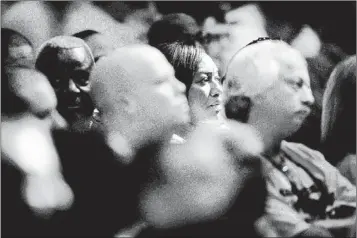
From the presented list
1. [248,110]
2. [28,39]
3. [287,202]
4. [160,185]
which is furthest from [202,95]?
[28,39]

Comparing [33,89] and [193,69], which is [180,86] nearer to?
[193,69]

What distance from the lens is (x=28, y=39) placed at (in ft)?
5.01

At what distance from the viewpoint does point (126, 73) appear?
143 centimetres

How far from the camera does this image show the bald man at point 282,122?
1519mm

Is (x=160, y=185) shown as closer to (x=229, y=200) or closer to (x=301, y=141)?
(x=229, y=200)

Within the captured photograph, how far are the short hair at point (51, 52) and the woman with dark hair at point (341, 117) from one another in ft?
2.61

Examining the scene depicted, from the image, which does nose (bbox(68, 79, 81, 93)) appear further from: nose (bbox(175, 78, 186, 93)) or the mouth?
the mouth

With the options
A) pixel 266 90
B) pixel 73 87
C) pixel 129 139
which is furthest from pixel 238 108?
pixel 73 87

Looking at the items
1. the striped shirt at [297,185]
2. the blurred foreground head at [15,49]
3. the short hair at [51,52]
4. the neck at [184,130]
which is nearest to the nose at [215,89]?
the neck at [184,130]

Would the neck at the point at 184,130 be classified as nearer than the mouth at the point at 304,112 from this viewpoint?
Yes

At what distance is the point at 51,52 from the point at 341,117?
0.95 m

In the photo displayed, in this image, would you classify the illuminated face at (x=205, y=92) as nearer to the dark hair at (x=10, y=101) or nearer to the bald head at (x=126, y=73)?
the bald head at (x=126, y=73)

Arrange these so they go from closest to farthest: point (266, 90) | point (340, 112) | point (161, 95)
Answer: point (161, 95) → point (266, 90) → point (340, 112)

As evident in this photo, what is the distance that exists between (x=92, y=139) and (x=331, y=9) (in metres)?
0.89
